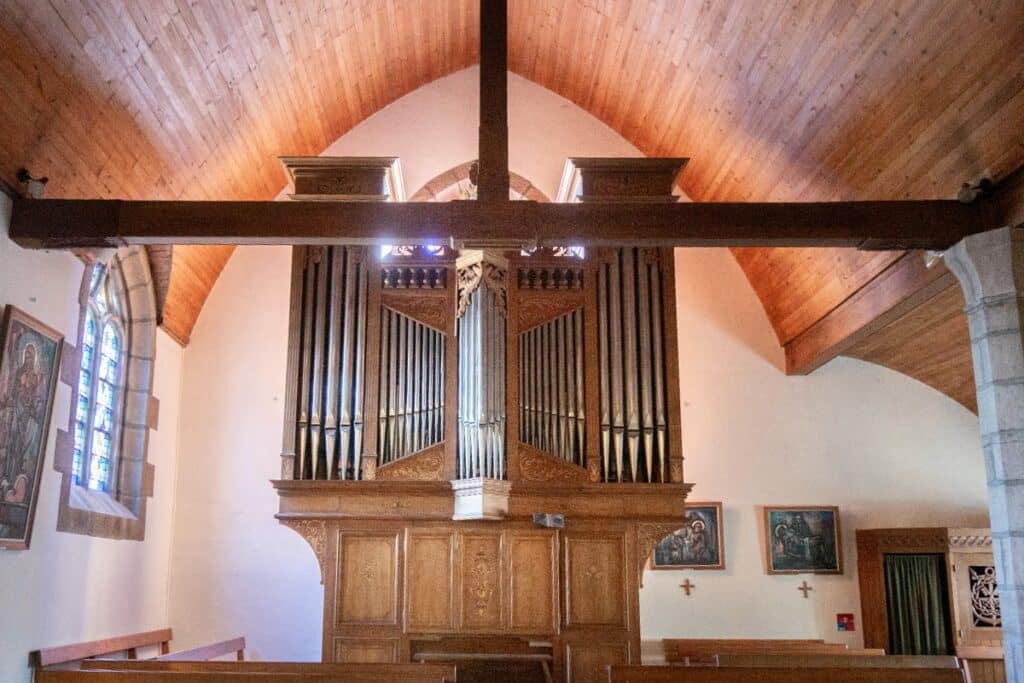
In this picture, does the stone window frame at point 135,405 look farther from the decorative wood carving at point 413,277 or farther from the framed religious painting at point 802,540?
the framed religious painting at point 802,540

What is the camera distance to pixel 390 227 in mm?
6586

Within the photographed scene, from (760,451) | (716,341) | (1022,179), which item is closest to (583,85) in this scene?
(716,341)

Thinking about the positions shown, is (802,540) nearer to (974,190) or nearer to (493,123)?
(974,190)

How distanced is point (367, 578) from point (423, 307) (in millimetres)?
2199

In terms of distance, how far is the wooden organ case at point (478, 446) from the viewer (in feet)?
26.9

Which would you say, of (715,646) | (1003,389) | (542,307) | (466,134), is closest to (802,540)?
(715,646)

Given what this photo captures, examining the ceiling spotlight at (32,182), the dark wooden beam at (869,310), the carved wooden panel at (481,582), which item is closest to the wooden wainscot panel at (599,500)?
the carved wooden panel at (481,582)

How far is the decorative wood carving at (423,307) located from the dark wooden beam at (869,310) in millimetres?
3240

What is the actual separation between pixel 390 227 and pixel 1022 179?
12.3 feet

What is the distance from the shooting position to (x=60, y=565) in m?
7.05

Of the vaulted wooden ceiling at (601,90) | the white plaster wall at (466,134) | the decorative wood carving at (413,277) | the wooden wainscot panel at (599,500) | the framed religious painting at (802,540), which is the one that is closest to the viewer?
the vaulted wooden ceiling at (601,90)

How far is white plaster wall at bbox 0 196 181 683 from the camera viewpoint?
6.32 metres

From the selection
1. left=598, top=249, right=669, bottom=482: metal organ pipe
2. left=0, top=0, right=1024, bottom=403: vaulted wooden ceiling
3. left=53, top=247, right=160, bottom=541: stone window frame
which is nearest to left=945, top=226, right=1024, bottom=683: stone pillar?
left=0, top=0, right=1024, bottom=403: vaulted wooden ceiling

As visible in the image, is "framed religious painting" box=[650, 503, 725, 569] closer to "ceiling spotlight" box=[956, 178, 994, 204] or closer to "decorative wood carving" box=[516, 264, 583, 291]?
"decorative wood carving" box=[516, 264, 583, 291]
